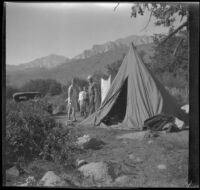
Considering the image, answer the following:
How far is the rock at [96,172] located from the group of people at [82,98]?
0.89 metres

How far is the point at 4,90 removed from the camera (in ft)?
16.7

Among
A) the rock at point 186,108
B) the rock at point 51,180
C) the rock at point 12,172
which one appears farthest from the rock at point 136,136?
the rock at point 12,172

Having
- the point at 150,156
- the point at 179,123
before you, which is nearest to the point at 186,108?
the point at 179,123

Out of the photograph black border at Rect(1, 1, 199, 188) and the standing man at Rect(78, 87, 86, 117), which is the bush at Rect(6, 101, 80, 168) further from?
the standing man at Rect(78, 87, 86, 117)

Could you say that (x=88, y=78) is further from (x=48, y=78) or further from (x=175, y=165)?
(x=175, y=165)

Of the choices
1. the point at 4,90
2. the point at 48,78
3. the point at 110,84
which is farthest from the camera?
the point at 110,84

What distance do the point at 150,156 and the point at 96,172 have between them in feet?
2.65

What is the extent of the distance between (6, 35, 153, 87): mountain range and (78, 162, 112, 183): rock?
1311 mm

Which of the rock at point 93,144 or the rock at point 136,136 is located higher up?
the rock at point 136,136

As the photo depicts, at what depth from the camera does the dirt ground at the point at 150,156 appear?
520 cm

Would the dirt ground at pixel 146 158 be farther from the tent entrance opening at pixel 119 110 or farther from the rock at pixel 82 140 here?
the tent entrance opening at pixel 119 110

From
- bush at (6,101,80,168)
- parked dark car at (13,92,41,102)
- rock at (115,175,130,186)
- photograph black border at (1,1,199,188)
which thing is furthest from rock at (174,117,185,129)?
parked dark car at (13,92,41,102)

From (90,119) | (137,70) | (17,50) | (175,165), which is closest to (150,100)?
(137,70)

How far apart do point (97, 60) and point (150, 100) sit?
141cm
